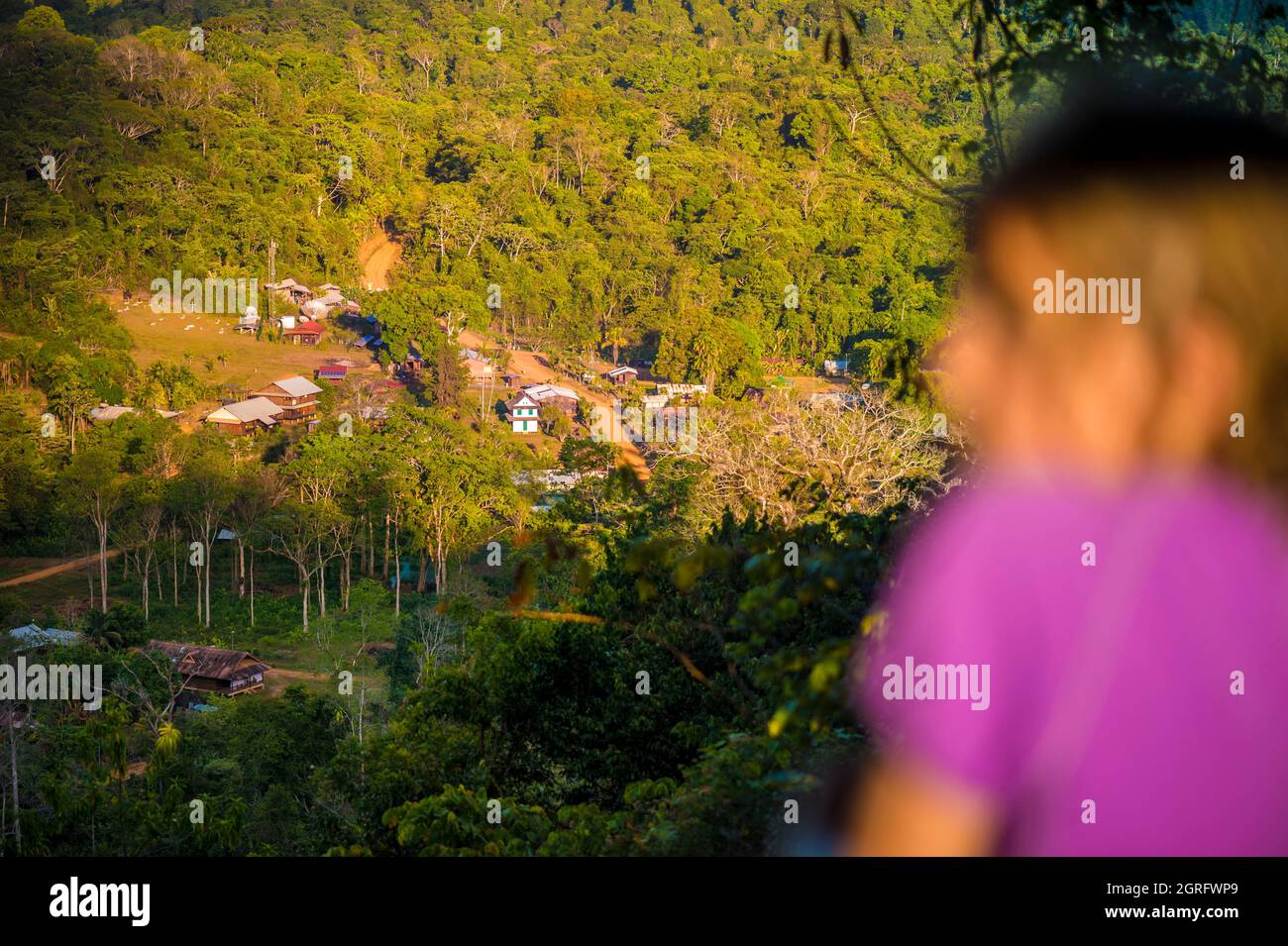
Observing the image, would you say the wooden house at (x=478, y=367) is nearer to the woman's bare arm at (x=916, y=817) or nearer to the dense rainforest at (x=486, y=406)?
the dense rainforest at (x=486, y=406)

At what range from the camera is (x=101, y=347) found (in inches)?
883

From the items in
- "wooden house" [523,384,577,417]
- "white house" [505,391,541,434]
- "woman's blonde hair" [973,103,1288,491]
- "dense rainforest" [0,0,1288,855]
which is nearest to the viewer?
"woman's blonde hair" [973,103,1288,491]

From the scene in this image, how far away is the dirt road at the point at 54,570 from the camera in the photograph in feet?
54.2

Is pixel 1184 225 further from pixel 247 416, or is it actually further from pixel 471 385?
pixel 471 385

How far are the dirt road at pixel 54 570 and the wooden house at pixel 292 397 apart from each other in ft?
15.5

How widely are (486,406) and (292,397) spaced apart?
3571 mm

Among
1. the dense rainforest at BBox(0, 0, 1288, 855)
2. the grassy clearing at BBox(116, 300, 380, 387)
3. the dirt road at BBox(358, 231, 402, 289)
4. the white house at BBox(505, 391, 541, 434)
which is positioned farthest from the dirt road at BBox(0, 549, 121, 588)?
the dirt road at BBox(358, 231, 402, 289)

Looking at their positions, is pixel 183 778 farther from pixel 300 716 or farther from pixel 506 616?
pixel 506 616

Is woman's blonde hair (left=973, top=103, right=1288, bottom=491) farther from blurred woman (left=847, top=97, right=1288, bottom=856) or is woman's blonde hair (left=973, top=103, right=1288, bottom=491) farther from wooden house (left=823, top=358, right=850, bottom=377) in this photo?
wooden house (left=823, top=358, right=850, bottom=377)

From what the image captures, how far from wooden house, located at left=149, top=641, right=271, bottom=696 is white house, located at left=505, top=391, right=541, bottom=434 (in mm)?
9438

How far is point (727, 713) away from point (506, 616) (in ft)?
4.59

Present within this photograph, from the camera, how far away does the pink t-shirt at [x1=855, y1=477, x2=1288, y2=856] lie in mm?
2180

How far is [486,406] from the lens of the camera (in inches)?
935

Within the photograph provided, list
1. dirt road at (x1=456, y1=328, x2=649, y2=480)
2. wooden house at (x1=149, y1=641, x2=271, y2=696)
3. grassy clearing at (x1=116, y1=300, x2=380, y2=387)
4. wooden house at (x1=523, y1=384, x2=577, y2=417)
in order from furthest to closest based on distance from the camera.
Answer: grassy clearing at (x1=116, y1=300, x2=380, y2=387) < wooden house at (x1=523, y1=384, x2=577, y2=417) < dirt road at (x1=456, y1=328, x2=649, y2=480) < wooden house at (x1=149, y1=641, x2=271, y2=696)
